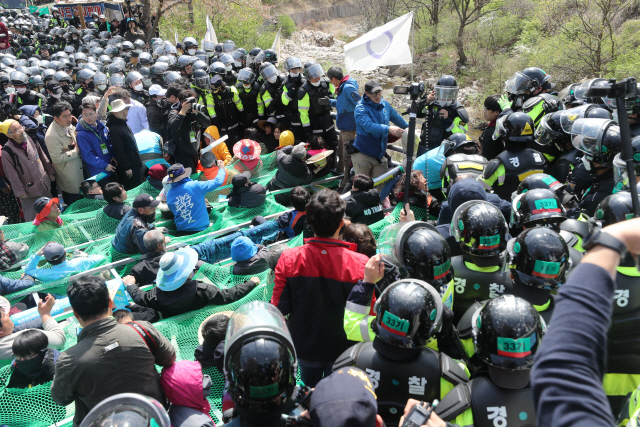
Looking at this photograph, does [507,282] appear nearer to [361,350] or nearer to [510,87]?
[361,350]

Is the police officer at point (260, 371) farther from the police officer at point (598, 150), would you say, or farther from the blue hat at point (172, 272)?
the police officer at point (598, 150)

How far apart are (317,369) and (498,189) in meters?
2.49

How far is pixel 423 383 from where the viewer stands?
6.61ft

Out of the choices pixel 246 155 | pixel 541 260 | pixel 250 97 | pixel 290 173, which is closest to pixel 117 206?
pixel 246 155

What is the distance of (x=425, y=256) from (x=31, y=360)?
8.59 ft

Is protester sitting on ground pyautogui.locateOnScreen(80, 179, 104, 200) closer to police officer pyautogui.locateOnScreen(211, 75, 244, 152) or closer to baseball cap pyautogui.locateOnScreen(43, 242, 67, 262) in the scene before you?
baseball cap pyautogui.locateOnScreen(43, 242, 67, 262)

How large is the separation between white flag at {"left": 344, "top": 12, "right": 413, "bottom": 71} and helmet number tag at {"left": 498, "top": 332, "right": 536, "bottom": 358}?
5.51m

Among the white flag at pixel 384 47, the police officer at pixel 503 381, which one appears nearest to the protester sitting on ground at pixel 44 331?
the police officer at pixel 503 381

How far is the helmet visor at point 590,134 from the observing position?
3.68 m

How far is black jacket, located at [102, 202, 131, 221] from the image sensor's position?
5488mm

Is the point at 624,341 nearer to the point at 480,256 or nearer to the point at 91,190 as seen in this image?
the point at 480,256

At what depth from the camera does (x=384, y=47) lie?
22.7 ft

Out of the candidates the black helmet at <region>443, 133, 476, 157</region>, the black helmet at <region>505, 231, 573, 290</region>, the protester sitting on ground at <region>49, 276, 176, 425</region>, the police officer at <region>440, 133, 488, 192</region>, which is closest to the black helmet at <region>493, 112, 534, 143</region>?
the police officer at <region>440, 133, 488, 192</region>

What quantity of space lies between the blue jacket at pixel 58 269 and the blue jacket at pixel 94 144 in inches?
91.8
